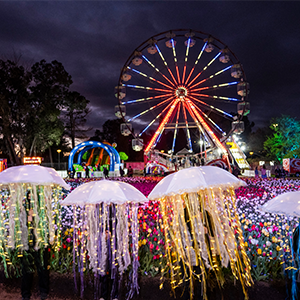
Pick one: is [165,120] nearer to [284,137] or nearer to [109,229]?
[109,229]

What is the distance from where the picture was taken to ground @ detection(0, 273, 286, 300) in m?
4.09

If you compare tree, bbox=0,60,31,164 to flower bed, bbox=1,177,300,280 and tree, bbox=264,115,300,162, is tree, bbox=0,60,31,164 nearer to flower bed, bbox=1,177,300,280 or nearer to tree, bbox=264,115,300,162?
flower bed, bbox=1,177,300,280

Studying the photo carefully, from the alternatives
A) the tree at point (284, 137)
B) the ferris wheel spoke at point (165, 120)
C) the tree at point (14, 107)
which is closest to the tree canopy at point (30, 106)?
the tree at point (14, 107)

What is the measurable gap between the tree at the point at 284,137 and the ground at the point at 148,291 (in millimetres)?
49492

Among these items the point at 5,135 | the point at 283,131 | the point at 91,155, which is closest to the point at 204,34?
the point at 91,155

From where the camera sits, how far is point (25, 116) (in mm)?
33219

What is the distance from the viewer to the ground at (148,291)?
4.09 m

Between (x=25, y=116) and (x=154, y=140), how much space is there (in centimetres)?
2006

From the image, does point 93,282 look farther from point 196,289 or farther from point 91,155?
point 91,155

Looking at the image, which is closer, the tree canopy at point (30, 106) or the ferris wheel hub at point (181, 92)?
the ferris wheel hub at point (181, 92)

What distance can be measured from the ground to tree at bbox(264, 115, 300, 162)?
49492 mm

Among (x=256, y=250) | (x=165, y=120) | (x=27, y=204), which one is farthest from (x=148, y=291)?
(x=165, y=120)

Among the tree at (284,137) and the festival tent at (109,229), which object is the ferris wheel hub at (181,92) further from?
the tree at (284,137)

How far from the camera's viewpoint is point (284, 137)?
50.7m
